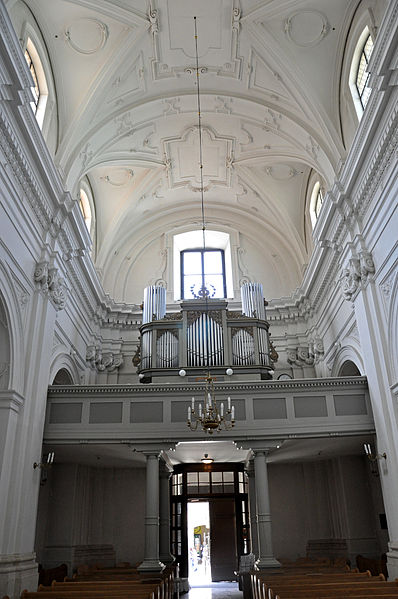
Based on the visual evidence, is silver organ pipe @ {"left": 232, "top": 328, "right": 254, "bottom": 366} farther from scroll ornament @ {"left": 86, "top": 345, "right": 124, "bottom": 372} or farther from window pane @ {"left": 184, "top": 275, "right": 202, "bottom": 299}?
window pane @ {"left": 184, "top": 275, "right": 202, "bottom": 299}

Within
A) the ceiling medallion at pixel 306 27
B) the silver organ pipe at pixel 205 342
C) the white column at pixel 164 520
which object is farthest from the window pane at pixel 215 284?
the ceiling medallion at pixel 306 27

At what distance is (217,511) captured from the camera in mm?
17266

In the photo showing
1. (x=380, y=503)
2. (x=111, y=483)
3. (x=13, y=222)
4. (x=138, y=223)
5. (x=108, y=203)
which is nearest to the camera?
(x=13, y=222)

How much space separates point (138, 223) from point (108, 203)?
197cm

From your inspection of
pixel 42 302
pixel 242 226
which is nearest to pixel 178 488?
pixel 42 302

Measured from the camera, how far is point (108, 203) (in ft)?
60.3

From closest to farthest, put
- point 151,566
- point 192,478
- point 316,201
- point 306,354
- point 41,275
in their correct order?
point 151,566, point 41,275, point 316,201, point 192,478, point 306,354

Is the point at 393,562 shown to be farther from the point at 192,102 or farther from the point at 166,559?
the point at 192,102

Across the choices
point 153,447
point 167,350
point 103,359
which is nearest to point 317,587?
point 153,447

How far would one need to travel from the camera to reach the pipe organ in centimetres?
1434

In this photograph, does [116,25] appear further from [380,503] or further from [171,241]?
[380,503]

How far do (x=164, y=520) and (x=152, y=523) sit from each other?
3.28m

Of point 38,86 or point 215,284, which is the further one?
point 215,284

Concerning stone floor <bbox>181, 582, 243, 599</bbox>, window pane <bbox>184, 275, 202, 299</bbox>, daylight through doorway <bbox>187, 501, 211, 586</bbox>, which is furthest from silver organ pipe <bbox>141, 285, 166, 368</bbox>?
daylight through doorway <bbox>187, 501, 211, 586</bbox>
